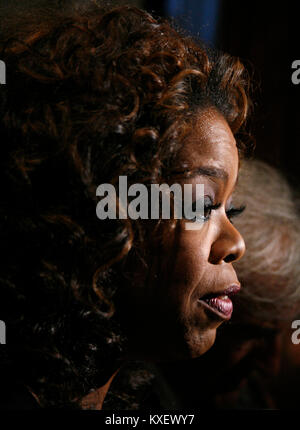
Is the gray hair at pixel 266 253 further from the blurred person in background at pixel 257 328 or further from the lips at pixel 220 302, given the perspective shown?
the lips at pixel 220 302

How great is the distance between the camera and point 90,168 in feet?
2.95

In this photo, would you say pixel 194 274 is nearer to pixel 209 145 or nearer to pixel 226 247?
pixel 226 247

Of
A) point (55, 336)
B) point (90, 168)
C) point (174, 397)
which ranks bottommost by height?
point (174, 397)

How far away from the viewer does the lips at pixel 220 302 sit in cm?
100

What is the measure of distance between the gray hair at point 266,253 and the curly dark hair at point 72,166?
0.55 meters

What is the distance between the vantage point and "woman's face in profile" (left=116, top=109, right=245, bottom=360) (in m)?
0.96

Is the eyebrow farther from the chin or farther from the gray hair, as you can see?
the gray hair

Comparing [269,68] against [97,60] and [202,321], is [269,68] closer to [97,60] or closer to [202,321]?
[97,60]

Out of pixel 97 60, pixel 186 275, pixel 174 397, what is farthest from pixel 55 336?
pixel 174 397

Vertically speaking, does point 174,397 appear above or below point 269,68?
below

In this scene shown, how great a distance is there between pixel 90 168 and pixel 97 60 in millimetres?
204

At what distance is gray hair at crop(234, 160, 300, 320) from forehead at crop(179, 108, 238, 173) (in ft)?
1.38

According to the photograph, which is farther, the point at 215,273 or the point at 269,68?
the point at 269,68

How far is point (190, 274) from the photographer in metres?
0.96
